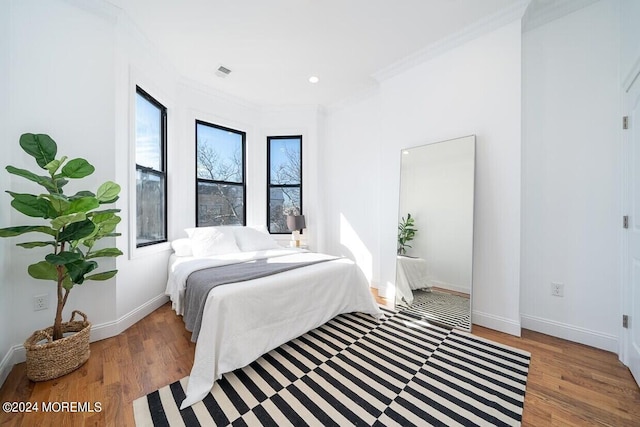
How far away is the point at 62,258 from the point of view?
162 centimetres

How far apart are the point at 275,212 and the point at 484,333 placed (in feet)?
11.1

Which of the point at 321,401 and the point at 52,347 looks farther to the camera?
the point at 52,347

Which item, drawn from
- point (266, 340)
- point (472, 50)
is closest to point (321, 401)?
point (266, 340)

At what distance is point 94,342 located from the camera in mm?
2164

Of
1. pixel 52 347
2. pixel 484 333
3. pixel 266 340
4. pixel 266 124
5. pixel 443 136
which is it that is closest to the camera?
pixel 52 347

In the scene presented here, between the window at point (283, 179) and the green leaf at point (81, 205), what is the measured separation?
9.43 ft

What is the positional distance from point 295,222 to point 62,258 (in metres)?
2.75

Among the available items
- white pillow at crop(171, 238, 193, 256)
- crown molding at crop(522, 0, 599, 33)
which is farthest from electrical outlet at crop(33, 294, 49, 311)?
crown molding at crop(522, 0, 599, 33)

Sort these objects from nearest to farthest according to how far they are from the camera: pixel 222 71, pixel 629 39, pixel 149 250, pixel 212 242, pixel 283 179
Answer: pixel 629 39, pixel 149 250, pixel 212 242, pixel 222 71, pixel 283 179

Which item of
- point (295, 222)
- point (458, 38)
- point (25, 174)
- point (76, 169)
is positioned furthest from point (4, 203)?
point (458, 38)

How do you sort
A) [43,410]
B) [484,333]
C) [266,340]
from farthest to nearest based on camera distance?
[484,333], [266,340], [43,410]

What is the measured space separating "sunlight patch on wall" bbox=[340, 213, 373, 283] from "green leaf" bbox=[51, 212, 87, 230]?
3.19 metres

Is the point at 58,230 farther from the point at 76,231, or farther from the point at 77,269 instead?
the point at 77,269

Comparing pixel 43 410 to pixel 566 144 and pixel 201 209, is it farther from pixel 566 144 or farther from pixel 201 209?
pixel 566 144
